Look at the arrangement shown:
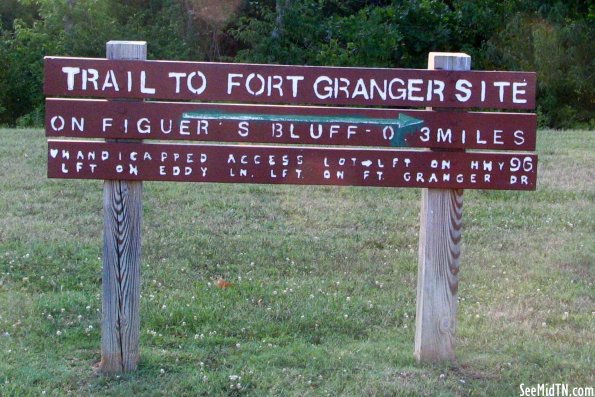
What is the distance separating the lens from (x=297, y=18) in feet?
76.8

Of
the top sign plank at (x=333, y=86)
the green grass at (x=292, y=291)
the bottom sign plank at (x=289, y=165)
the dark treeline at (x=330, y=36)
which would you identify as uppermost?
the dark treeline at (x=330, y=36)

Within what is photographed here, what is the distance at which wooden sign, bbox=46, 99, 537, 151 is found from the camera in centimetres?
504

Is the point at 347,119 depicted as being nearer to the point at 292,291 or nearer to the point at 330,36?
the point at 292,291

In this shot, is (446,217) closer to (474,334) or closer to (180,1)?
(474,334)

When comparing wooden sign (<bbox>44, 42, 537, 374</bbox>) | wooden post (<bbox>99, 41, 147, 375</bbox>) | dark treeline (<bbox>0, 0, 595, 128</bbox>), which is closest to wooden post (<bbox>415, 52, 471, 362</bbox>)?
wooden sign (<bbox>44, 42, 537, 374</bbox>)

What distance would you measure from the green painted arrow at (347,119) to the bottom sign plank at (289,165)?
101 mm

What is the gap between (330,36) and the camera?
76.6 ft

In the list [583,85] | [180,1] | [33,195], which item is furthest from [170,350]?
[180,1]

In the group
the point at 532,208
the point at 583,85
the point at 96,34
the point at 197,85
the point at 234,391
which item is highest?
the point at 96,34

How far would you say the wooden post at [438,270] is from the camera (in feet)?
17.1

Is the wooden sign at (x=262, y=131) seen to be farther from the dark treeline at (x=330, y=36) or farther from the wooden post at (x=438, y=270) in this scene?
the dark treeline at (x=330, y=36)

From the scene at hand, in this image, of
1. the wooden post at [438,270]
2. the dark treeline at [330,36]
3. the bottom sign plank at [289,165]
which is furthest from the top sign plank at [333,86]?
the dark treeline at [330,36]

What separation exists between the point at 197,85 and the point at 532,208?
4773 millimetres

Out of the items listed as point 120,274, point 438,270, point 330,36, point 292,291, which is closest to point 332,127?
point 438,270
